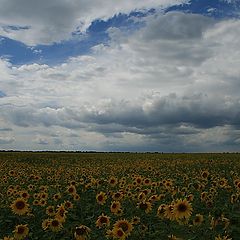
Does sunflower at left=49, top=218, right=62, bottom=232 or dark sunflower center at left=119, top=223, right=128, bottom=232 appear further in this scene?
sunflower at left=49, top=218, right=62, bottom=232

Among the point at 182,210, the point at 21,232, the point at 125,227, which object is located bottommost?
the point at 21,232

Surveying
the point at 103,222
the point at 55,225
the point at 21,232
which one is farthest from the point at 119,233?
the point at 21,232

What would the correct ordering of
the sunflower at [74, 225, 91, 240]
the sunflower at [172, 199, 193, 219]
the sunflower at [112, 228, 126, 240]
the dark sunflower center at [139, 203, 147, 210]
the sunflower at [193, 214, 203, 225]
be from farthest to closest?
1. the dark sunflower center at [139, 203, 147, 210]
2. the sunflower at [193, 214, 203, 225]
3. the sunflower at [172, 199, 193, 219]
4. the sunflower at [74, 225, 91, 240]
5. the sunflower at [112, 228, 126, 240]

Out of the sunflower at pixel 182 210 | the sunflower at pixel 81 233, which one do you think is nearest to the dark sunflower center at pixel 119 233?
the sunflower at pixel 81 233

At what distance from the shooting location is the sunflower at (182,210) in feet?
A: 23.8

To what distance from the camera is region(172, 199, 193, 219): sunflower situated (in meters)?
7.27

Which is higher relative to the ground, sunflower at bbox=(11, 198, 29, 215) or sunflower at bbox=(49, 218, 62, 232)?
sunflower at bbox=(11, 198, 29, 215)

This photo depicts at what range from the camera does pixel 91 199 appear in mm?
13023

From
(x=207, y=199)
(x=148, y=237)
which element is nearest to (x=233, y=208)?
(x=207, y=199)

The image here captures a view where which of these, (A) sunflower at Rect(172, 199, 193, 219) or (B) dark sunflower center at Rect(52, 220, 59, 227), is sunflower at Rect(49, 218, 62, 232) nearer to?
(B) dark sunflower center at Rect(52, 220, 59, 227)

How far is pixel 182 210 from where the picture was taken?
24.1 ft

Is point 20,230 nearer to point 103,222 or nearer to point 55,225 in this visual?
point 55,225

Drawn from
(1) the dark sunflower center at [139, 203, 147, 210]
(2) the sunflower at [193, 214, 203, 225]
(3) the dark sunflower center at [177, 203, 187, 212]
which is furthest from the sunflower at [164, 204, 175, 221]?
(1) the dark sunflower center at [139, 203, 147, 210]

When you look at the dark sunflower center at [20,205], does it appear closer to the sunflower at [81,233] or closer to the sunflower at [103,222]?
the sunflower at [103,222]
